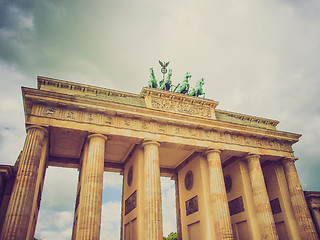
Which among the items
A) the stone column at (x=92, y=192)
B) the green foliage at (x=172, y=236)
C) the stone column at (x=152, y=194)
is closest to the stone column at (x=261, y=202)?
the stone column at (x=152, y=194)

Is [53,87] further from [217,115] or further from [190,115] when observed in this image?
[217,115]

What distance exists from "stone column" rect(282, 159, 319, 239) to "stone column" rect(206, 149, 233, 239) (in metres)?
7.20

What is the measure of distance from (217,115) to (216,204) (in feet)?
27.2

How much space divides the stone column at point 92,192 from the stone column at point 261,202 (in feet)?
41.7

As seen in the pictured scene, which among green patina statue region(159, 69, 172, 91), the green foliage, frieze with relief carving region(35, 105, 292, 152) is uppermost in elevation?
green patina statue region(159, 69, 172, 91)

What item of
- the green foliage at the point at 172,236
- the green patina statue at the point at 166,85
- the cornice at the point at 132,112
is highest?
the green patina statue at the point at 166,85

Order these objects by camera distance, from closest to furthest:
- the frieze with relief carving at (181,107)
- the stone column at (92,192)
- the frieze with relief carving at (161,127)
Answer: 1. the stone column at (92,192)
2. the frieze with relief carving at (161,127)
3. the frieze with relief carving at (181,107)

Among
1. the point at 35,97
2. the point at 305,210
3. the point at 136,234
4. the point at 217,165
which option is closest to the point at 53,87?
the point at 35,97

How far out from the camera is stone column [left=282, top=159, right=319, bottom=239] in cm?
1983

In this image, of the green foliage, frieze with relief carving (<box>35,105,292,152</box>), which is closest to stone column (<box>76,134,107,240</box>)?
frieze with relief carving (<box>35,105,292,152</box>)

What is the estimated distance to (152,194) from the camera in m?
16.4

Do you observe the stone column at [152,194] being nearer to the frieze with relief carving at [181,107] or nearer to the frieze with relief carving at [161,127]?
the frieze with relief carving at [161,127]

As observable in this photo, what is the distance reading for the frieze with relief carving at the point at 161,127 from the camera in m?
16.7

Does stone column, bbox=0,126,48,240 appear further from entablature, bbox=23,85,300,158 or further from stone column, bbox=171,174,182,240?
stone column, bbox=171,174,182,240
